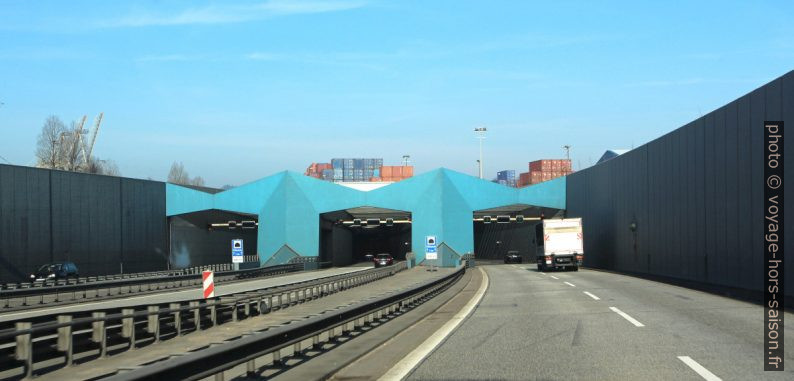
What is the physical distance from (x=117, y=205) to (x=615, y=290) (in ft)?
149

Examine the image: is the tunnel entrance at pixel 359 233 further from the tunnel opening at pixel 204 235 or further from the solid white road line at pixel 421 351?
the solid white road line at pixel 421 351

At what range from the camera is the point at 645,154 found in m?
46.0

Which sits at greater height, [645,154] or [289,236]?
[645,154]

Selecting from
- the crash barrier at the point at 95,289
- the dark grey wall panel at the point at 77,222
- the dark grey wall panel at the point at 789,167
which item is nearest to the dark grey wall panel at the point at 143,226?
the dark grey wall panel at the point at 77,222

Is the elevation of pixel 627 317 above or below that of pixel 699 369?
below

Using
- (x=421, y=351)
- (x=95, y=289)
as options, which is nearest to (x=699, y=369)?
(x=421, y=351)

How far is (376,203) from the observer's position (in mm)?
78500

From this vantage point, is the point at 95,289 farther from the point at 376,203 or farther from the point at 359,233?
the point at 359,233

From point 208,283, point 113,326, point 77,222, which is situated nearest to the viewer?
point 113,326

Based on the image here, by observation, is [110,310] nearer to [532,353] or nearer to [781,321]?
[532,353]

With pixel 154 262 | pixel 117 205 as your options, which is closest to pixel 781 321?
pixel 117 205

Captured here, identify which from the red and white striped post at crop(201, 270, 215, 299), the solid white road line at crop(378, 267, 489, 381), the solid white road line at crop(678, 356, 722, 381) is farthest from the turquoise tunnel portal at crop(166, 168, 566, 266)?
the solid white road line at crop(678, 356, 722, 381)

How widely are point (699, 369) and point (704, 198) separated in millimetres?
24825

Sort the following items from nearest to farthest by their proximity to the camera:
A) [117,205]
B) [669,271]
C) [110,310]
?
[110,310] < [669,271] < [117,205]
